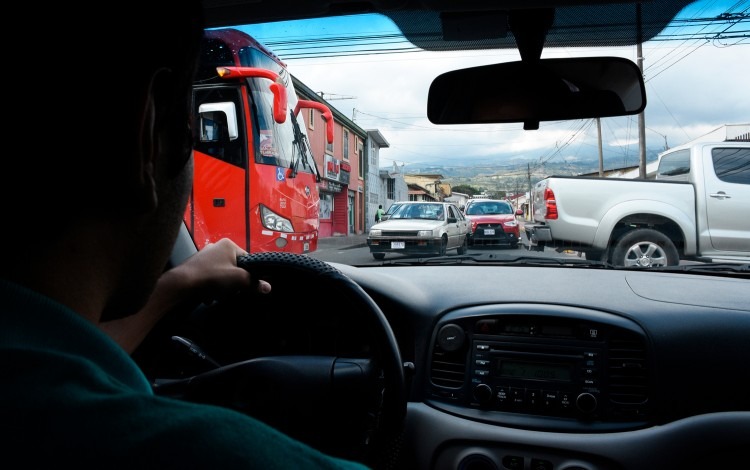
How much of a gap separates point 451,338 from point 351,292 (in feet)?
3.97

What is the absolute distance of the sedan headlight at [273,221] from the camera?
7742 mm

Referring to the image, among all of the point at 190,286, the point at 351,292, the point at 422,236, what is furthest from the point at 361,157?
the point at 351,292

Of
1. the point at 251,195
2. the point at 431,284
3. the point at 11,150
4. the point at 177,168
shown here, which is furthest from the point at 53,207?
the point at 251,195

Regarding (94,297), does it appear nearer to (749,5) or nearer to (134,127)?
(134,127)

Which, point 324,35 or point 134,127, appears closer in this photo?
point 134,127

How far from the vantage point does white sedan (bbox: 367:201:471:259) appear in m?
4.45

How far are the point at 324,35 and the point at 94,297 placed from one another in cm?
232

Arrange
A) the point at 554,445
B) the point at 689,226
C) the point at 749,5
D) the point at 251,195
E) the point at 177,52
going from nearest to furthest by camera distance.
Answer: the point at 177,52 < the point at 749,5 < the point at 554,445 < the point at 689,226 < the point at 251,195

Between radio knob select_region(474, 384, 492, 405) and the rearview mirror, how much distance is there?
128 centimetres

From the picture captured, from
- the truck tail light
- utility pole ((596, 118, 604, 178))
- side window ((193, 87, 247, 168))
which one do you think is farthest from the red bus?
utility pole ((596, 118, 604, 178))

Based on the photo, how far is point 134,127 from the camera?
725mm

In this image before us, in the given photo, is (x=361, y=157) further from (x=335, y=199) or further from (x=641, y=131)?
(x=641, y=131)

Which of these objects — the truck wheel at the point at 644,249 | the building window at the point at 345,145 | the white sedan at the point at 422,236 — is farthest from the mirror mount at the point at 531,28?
the building window at the point at 345,145

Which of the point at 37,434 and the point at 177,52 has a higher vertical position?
the point at 177,52
